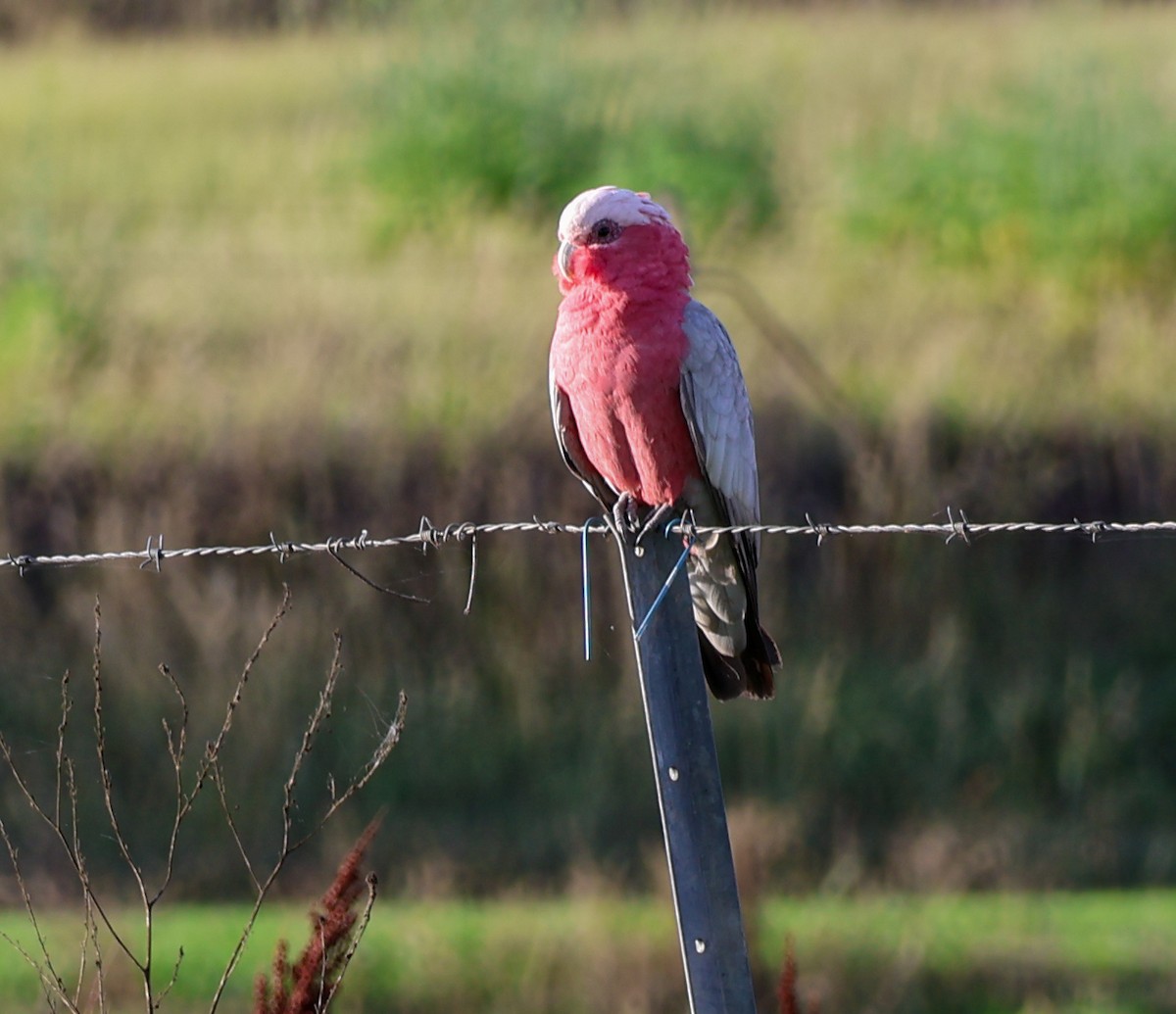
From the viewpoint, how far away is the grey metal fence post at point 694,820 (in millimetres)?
2936

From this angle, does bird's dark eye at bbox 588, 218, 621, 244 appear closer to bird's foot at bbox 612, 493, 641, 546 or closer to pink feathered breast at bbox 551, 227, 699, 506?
pink feathered breast at bbox 551, 227, 699, 506

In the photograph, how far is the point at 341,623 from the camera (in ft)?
33.3

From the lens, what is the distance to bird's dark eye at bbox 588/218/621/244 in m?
4.50

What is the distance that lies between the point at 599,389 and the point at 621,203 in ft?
1.45

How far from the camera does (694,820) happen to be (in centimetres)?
296

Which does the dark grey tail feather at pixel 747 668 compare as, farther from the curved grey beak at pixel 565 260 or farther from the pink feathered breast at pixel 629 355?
the curved grey beak at pixel 565 260

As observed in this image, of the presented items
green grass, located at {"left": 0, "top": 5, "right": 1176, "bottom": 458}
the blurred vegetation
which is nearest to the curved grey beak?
green grass, located at {"left": 0, "top": 5, "right": 1176, "bottom": 458}

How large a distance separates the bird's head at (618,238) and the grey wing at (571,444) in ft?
1.09

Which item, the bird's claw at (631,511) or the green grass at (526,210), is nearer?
the bird's claw at (631,511)

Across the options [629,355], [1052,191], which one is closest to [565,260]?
[629,355]

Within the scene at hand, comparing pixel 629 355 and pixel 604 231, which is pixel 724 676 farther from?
pixel 604 231

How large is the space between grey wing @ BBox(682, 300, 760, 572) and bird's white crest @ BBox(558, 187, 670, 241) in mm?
245

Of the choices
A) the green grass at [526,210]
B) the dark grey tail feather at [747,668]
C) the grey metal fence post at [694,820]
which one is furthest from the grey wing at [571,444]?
the green grass at [526,210]

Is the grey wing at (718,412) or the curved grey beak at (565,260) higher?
the curved grey beak at (565,260)
